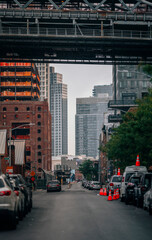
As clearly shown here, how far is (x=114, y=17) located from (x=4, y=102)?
113m

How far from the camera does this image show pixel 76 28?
146ft

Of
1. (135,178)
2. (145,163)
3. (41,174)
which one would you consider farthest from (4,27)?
(41,174)

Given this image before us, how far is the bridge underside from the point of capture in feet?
136

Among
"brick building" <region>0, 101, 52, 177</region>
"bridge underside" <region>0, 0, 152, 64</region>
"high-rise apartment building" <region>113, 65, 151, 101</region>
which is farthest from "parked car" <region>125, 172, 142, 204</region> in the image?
"brick building" <region>0, 101, 52, 177</region>

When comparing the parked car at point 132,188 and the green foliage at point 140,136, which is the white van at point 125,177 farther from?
the green foliage at point 140,136

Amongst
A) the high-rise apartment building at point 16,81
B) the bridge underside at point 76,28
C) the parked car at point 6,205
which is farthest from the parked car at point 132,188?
the high-rise apartment building at point 16,81

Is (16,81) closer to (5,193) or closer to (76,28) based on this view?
(76,28)

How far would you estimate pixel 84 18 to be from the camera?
1646 inches

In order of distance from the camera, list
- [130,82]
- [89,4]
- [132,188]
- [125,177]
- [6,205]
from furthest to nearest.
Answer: [130,82] → [89,4] → [125,177] → [132,188] → [6,205]

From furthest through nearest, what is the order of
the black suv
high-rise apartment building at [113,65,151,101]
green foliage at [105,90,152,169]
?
1. high-rise apartment building at [113,65,151,101]
2. green foliage at [105,90,152,169]
3. the black suv

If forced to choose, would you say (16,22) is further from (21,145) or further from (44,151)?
(44,151)

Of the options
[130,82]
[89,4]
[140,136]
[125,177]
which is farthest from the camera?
[130,82]

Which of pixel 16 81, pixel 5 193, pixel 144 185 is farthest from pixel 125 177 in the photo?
pixel 16 81

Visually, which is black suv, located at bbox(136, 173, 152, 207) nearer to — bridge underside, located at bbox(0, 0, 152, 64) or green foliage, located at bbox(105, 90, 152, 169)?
green foliage, located at bbox(105, 90, 152, 169)
